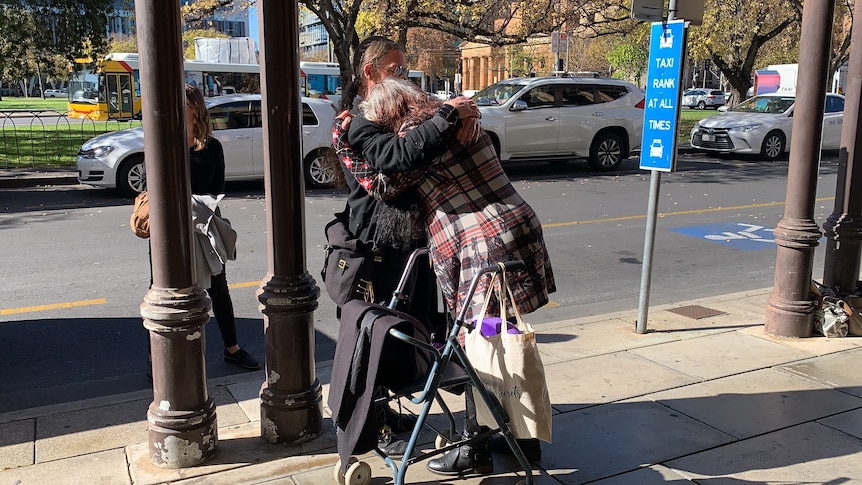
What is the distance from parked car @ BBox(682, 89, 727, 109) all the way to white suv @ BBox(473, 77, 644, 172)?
45.8 metres

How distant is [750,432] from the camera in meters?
3.98

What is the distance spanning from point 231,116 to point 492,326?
1080 cm

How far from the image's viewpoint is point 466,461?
11.5 ft

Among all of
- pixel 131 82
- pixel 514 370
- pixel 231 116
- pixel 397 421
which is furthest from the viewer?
pixel 131 82

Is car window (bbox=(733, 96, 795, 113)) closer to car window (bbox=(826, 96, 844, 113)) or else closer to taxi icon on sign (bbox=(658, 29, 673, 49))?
car window (bbox=(826, 96, 844, 113))

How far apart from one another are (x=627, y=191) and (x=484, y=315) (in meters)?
11.0

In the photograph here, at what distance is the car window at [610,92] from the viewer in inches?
662

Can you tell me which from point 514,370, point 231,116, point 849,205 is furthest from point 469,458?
point 231,116

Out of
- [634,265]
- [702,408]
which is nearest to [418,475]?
[702,408]

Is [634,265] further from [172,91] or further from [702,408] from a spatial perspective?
[172,91]

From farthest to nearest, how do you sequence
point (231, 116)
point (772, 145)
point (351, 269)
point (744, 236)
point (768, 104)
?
point (768, 104) < point (772, 145) < point (231, 116) < point (744, 236) < point (351, 269)

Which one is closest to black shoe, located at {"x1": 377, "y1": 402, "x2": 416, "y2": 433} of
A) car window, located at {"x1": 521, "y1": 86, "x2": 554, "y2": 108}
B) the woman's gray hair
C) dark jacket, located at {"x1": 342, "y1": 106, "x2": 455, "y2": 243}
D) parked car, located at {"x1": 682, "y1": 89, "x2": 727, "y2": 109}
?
dark jacket, located at {"x1": 342, "y1": 106, "x2": 455, "y2": 243}

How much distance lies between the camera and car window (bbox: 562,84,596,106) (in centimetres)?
1638

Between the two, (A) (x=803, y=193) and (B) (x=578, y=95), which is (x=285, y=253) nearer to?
(A) (x=803, y=193)
